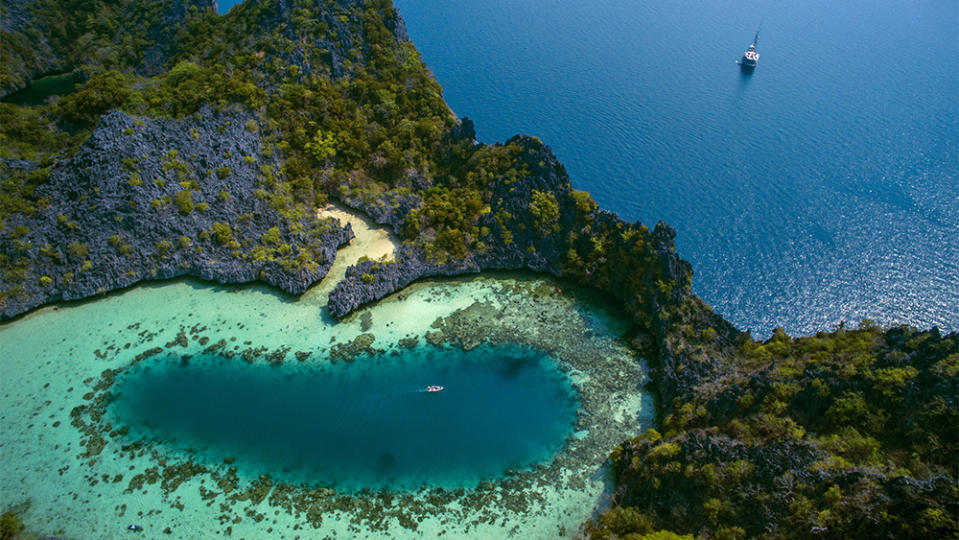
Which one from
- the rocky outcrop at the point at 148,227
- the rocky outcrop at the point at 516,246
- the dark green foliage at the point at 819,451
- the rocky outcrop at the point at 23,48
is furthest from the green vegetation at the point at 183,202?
the rocky outcrop at the point at 23,48

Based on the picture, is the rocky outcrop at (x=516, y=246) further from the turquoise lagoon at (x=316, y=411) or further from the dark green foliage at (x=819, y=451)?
the dark green foliage at (x=819, y=451)

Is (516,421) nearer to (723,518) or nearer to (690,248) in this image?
(723,518)

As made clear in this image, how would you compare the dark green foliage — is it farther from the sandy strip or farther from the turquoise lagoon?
the sandy strip

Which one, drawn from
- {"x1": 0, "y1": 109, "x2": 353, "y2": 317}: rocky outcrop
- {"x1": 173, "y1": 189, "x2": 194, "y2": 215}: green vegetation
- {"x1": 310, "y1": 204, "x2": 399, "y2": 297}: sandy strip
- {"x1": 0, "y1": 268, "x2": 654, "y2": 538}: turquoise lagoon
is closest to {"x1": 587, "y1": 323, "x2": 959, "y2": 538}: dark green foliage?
{"x1": 0, "y1": 268, "x2": 654, "y2": 538}: turquoise lagoon

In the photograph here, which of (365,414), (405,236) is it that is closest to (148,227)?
(405,236)

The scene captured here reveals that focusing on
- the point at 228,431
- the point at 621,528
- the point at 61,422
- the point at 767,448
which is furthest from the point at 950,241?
the point at 61,422
